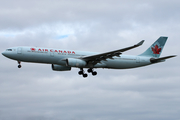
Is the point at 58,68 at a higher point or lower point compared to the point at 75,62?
higher

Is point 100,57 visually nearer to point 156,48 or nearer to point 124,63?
point 124,63

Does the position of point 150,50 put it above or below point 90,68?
above

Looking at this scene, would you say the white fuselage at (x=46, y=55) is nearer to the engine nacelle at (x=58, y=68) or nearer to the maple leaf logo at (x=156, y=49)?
the engine nacelle at (x=58, y=68)

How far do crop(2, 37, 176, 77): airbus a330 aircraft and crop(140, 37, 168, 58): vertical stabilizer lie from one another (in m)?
1.96

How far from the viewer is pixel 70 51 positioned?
175ft

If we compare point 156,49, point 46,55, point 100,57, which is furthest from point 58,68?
point 156,49

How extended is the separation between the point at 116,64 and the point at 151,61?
295 inches

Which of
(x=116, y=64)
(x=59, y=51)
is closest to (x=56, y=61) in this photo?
(x=59, y=51)

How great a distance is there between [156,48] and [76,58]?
58.3 ft

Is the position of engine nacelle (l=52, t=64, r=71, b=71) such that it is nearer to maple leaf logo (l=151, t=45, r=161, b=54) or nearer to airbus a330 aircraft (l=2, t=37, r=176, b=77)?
airbus a330 aircraft (l=2, t=37, r=176, b=77)

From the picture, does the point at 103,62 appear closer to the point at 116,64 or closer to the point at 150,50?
the point at 116,64

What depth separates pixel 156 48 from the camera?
62.1 m

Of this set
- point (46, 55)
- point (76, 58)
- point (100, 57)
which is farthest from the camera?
point (76, 58)

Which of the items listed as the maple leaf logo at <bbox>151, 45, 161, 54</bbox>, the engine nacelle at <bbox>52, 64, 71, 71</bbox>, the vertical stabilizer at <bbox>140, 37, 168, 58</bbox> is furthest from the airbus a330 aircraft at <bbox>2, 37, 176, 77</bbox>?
the maple leaf logo at <bbox>151, 45, 161, 54</bbox>
